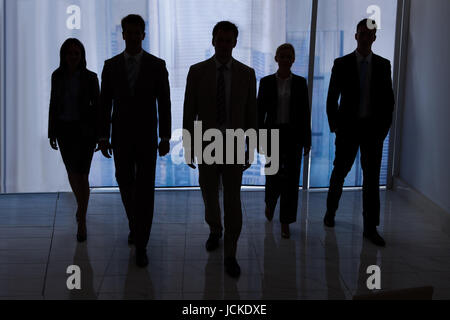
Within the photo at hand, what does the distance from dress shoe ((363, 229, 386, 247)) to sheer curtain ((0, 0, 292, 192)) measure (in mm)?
2042

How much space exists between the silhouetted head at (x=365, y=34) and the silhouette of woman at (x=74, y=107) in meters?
1.89

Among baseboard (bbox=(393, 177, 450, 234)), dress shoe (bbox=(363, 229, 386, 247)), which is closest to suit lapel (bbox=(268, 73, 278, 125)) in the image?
dress shoe (bbox=(363, 229, 386, 247))

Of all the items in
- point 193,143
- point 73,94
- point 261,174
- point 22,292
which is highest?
point 73,94

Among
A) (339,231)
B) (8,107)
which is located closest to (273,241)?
(339,231)

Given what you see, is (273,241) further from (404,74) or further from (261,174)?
(404,74)

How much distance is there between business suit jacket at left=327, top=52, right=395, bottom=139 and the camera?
4504mm

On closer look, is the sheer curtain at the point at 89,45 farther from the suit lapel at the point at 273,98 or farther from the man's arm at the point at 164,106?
the man's arm at the point at 164,106

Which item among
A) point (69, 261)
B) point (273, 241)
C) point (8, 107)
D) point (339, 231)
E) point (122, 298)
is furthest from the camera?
point (8, 107)

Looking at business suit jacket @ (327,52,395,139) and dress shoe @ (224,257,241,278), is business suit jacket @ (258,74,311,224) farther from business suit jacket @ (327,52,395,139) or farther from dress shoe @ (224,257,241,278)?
dress shoe @ (224,257,241,278)

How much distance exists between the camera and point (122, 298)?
3510mm

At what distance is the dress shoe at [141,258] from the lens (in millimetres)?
4027

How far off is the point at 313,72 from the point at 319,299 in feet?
10.1

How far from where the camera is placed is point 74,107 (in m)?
4.37

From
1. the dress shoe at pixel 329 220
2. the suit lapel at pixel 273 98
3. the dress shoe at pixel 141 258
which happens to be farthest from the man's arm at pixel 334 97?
the dress shoe at pixel 141 258
